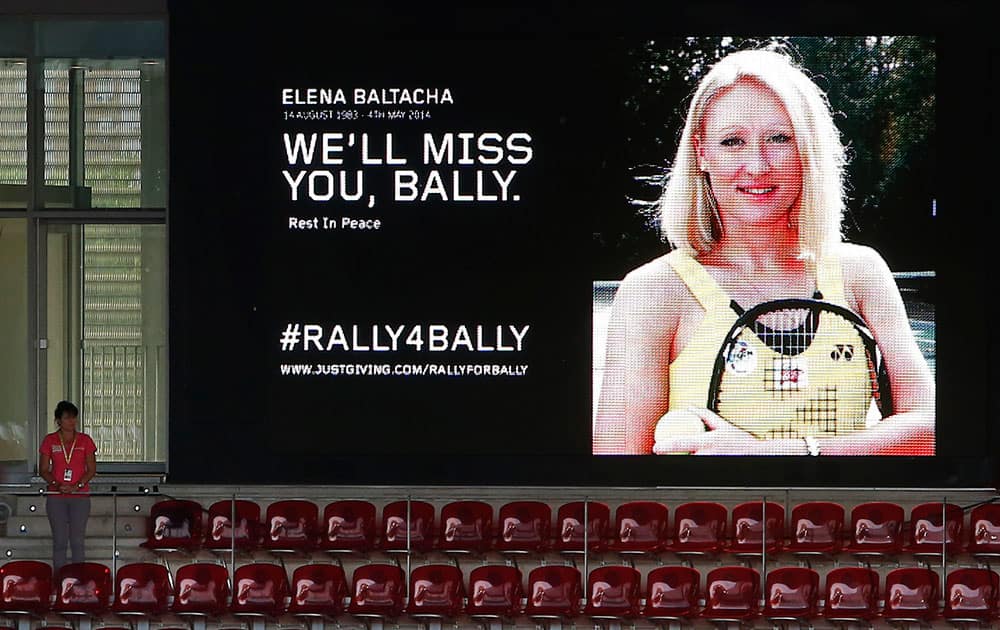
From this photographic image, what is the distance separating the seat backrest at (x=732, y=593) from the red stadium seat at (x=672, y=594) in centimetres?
11

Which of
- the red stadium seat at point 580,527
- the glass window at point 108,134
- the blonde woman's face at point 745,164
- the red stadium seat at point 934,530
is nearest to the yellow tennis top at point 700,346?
the blonde woman's face at point 745,164

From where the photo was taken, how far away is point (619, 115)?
38.8ft

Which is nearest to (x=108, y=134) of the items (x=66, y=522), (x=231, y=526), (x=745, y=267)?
(x=66, y=522)

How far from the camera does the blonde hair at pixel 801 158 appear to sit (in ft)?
38.5

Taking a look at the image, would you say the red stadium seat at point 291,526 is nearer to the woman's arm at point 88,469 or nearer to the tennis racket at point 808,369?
the woman's arm at point 88,469

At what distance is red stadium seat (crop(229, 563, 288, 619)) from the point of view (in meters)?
11.3

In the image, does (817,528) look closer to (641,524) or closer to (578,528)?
(641,524)

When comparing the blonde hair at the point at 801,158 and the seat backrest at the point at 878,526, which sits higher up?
the blonde hair at the point at 801,158

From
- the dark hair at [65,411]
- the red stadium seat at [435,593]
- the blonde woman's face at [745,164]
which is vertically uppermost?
the blonde woman's face at [745,164]

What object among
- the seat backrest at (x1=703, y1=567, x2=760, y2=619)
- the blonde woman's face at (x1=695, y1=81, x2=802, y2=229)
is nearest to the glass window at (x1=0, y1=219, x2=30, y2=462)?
the blonde woman's face at (x1=695, y1=81, x2=802, y2=229)

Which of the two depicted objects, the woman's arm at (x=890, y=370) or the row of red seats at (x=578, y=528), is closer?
the woman's arm at (x=890, y=370)

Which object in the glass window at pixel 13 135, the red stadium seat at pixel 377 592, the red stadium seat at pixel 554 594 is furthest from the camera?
the glass window at pixel 13 135

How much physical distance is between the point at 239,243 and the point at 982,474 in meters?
5.49

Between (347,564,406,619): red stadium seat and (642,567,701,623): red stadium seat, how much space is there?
5.43 feet
